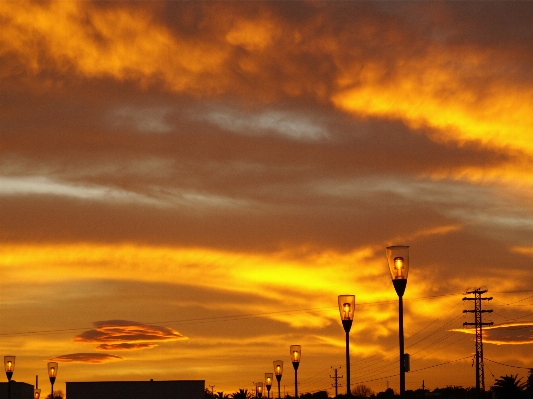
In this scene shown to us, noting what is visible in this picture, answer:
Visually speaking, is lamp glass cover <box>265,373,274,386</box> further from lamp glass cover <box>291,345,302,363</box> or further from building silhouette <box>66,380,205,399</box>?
lamp glass cover <box>291,345,302,363</box>

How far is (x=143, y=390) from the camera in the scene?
211 ft

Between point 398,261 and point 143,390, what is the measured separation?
43.0 meters

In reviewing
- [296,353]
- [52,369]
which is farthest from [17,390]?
[296,353]

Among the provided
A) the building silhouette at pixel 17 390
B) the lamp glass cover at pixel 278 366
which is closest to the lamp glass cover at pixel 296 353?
the lamp glass cover at pixel 278 366

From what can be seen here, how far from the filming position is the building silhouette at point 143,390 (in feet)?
210

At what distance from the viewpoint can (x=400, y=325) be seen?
23.4m

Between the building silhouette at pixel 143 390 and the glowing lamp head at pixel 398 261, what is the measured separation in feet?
137

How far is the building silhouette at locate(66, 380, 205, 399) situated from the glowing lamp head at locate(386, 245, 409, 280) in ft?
137

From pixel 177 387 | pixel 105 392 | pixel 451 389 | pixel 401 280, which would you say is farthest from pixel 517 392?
pixel 451 389

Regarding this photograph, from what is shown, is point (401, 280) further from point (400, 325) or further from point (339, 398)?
point (339, 398)

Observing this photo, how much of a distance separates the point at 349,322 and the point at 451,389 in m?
129

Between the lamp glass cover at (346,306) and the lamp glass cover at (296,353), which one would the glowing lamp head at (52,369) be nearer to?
the lamp glass cover at (296,353)

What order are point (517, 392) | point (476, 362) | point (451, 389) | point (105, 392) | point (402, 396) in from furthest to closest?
point (451, 389)
point (476, 362)
point (105, 392)
point (517, 392)
point (402, 396)

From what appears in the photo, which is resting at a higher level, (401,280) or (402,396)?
(401,280)
